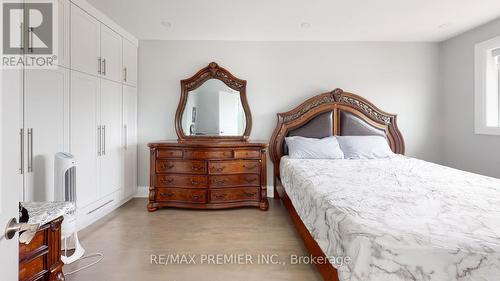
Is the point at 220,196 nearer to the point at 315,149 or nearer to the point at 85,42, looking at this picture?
the point at 315,149

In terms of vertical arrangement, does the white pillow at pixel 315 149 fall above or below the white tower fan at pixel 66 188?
above

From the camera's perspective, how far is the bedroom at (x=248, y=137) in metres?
1.40

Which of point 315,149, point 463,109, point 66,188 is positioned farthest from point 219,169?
point 463,109

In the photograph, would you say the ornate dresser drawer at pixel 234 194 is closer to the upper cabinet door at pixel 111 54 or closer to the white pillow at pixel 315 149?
the white pillow at pixel 315 149

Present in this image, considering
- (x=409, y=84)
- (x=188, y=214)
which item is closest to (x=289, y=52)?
(x=409, y=84)

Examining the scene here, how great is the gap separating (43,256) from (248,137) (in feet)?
8.69

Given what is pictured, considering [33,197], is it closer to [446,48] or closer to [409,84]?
[409,84]

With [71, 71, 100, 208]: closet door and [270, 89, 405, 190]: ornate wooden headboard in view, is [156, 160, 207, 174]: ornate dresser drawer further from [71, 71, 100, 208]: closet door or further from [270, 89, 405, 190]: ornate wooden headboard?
[270, 89, 405, 190]: ornate wooden headboard

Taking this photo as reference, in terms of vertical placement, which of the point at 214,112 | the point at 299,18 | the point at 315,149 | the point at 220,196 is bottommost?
the point at 220,196

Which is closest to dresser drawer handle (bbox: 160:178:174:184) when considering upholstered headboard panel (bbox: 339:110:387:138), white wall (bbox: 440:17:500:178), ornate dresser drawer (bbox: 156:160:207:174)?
ornate dresser drawer (bbox: 156:160:207:174)

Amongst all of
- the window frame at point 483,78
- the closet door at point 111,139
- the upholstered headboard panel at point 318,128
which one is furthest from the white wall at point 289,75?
the window frame at point 483,78

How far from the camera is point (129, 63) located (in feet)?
12.0

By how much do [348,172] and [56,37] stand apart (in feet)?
9.46

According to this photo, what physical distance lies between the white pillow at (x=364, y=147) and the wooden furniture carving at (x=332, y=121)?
0.21 m
